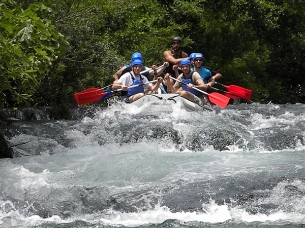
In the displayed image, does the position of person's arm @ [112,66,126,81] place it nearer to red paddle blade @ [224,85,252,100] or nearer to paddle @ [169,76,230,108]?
paddle @ [169,76,230,108]

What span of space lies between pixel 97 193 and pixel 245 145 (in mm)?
3656

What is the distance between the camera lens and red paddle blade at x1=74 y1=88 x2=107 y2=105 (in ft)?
42.7

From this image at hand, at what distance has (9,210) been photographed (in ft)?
22.4

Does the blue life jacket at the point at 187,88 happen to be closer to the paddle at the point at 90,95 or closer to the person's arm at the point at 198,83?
the person's arm at the point at 198,83

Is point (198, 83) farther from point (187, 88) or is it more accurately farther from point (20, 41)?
point (20, 41)

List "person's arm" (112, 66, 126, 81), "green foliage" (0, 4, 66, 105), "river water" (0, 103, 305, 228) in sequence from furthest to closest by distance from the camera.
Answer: "person's arm" (112, 66, 126, 81), "green foliage" (0, 4, 66, 105), "river water" (0, 103, 305, 228)

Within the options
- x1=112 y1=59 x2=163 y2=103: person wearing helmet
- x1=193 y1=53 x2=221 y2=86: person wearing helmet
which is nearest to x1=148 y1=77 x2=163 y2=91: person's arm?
x1=112 y1=59 x2=163 y2=103: person wearing helmet

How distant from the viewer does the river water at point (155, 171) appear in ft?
21.8

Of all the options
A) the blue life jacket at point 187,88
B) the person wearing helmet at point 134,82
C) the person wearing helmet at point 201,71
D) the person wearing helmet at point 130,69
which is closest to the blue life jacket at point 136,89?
the person wearing helmet at point 134,82

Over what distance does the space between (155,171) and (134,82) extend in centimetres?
499

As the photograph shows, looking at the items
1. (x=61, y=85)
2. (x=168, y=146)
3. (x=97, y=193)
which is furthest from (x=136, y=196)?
(x=61, y=85)

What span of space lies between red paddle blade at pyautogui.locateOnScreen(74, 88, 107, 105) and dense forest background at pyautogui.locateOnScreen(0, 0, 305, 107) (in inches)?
34.4

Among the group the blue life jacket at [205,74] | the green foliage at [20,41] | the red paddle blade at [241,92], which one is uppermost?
the green foliage at [20,41]

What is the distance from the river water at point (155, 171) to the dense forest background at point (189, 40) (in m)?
2.02
